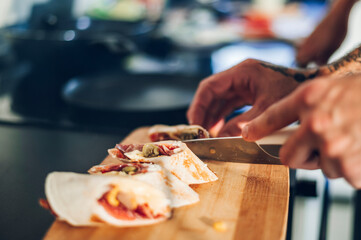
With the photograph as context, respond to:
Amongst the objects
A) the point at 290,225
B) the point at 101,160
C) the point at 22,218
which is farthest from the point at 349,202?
the point at 22,218

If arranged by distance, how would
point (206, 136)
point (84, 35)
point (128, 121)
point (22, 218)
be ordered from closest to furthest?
1. point (22, 218)
2. point (206, 136)
3. point (128, 121)
4. point (84, 35)

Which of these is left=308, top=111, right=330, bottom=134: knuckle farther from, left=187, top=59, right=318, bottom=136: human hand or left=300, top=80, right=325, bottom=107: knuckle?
left=187, top=59, right=318, bottom=136: human hand

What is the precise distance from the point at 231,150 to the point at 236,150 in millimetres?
17

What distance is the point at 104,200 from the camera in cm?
106

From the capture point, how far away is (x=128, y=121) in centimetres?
181

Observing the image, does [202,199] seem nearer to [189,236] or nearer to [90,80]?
[189,236]

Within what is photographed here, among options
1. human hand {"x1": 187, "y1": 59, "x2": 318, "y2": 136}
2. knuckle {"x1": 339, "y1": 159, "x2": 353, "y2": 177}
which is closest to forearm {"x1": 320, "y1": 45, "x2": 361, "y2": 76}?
human hand {"x1": 187, "y1": 59, "x2": 318, "y2": 136}

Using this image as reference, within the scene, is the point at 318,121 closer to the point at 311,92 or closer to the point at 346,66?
the point at 311,92

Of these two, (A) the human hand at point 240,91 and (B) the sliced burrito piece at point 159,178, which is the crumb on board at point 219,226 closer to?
(B) the sliced burrito piece at point 159,178

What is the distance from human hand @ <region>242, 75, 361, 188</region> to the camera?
3.17 ft

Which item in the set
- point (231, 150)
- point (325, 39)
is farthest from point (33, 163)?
point (325, 39)

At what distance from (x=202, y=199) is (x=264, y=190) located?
201 mm

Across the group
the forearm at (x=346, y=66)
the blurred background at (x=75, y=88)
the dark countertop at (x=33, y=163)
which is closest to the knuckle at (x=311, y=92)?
the blurred background at (x=75, y=88)

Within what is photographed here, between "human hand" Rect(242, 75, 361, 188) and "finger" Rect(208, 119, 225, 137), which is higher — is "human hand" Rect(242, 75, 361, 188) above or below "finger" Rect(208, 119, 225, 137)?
above
